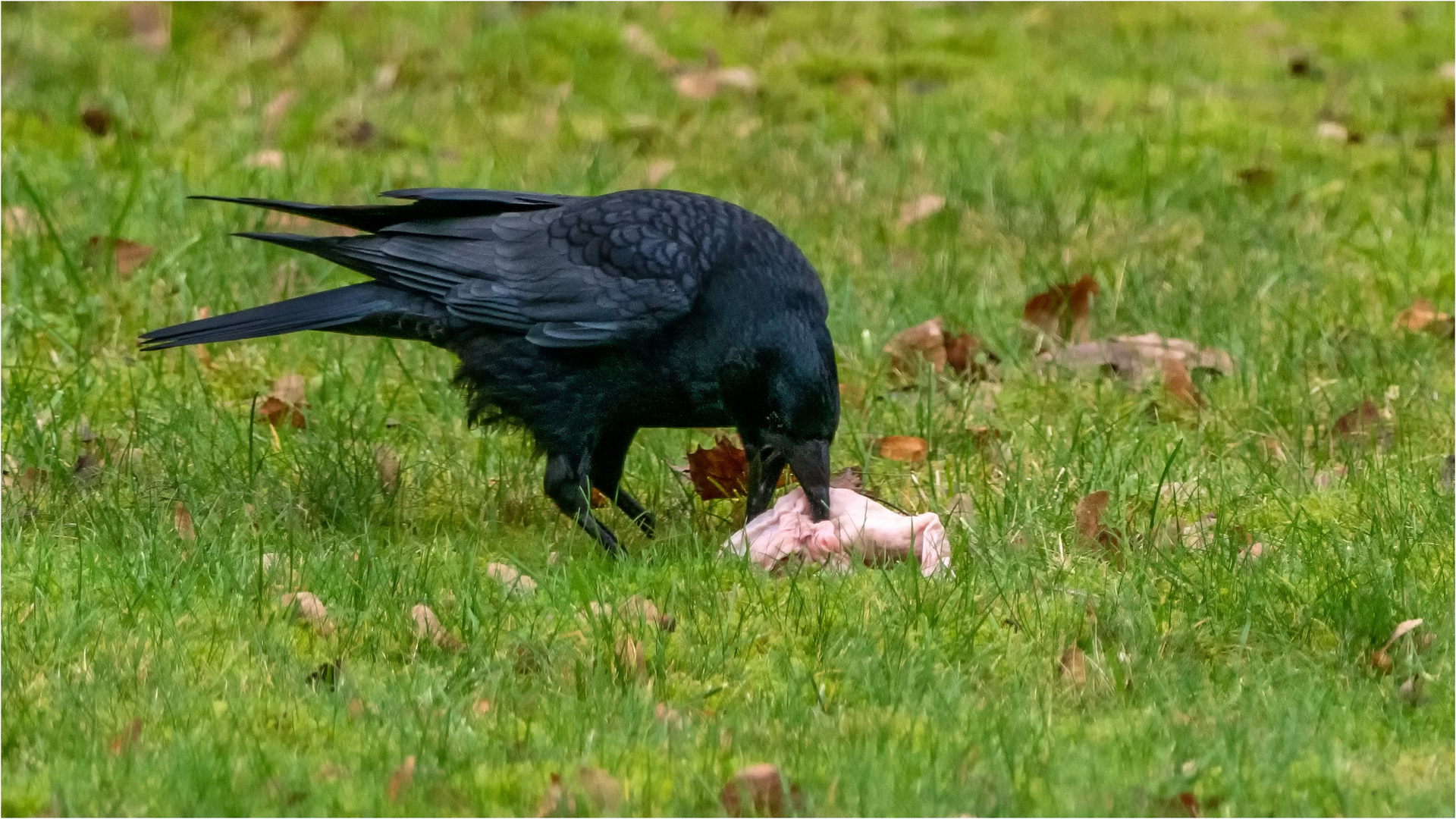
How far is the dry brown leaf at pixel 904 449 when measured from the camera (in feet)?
16.8

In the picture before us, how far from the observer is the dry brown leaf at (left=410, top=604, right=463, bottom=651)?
377cm

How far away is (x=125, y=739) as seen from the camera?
3.27 meters

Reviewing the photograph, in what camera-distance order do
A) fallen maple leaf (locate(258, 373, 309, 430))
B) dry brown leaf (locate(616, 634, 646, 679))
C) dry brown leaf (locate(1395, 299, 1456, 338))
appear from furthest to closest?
dry brown leaf (locate(1395, 299, 1456, 338)) < fallen maple leaf (locate(258, 373, 309, 430)) < dry brown leaf (locate(616, 634, 646, 679))

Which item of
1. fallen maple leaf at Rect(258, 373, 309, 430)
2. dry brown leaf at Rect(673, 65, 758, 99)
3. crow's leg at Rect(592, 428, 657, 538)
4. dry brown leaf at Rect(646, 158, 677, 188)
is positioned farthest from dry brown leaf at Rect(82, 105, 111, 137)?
crow's leg at Rect(592, 428, 657, 538)

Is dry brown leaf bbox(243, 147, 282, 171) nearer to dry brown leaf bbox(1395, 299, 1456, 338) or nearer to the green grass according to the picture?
the green grass

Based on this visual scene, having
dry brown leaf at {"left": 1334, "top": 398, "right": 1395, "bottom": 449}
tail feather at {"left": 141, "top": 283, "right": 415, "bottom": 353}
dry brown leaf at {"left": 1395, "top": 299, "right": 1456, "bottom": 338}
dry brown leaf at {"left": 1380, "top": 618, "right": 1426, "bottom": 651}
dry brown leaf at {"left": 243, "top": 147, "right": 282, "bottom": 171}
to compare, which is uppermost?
tail feather at {"left": 141, "top": 283, "right": 415, "bottom": 353}

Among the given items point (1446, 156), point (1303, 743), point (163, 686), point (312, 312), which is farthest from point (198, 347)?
point (1446, 156)

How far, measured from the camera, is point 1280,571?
407cm

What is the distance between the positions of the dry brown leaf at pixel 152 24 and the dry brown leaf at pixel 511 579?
5.25m

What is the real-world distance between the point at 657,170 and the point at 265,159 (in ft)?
4.94

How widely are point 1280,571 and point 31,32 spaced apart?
21.0ft

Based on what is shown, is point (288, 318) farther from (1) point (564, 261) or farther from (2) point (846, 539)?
(2) point (846, 539)

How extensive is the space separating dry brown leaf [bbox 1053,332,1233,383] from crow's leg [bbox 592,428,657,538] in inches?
63.5

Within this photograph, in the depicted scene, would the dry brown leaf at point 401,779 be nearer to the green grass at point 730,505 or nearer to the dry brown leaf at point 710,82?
the green grass at point 730,505
